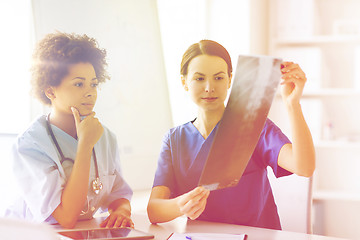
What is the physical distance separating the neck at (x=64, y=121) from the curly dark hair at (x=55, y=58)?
28 millimetres

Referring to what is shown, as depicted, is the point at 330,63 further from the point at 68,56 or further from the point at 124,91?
the point at 68,56

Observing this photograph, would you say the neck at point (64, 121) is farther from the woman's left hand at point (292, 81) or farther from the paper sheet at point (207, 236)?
the woman's left hand at point (292, 81)

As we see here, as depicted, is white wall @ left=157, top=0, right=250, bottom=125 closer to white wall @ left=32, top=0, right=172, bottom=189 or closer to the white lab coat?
white wall @ left=32, top=0, right=172, bottom=189

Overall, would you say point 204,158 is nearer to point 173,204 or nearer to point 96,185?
point 173,204

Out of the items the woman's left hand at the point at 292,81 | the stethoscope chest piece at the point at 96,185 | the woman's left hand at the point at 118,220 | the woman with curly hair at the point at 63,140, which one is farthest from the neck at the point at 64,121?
the woman's left hand at the point at 292,81

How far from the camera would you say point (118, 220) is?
2.98 ft

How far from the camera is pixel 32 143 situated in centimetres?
77

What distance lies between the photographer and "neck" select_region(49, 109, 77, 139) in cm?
81

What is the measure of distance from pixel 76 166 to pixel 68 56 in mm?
210

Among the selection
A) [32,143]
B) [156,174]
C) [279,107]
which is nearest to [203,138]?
[156,174]

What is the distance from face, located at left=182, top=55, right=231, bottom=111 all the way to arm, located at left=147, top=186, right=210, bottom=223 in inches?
7.6

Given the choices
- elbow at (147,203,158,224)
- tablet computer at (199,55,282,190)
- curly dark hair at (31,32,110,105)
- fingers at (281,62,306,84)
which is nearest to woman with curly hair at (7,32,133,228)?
curly dark hair at (31,32,110,105)

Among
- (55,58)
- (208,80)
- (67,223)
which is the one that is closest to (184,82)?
(208,80)

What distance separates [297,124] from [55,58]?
494 millimetres
